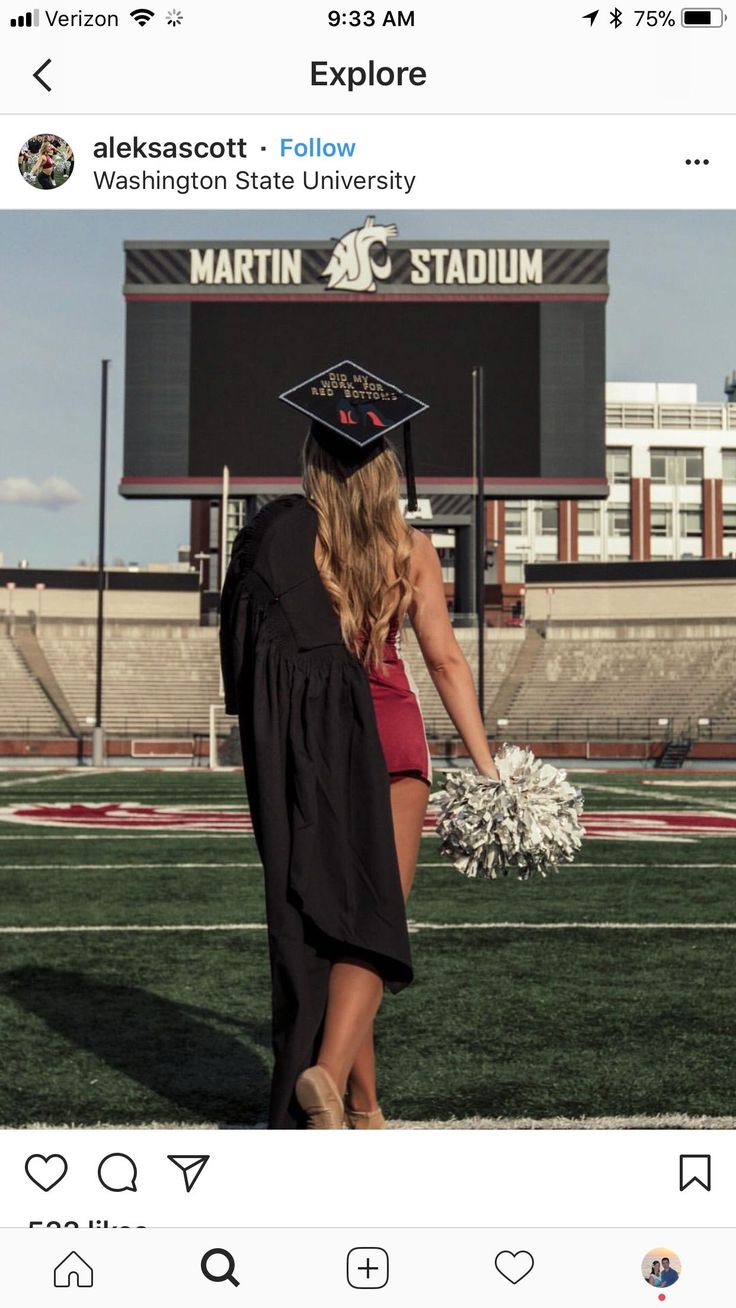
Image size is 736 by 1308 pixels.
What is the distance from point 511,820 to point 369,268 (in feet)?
135

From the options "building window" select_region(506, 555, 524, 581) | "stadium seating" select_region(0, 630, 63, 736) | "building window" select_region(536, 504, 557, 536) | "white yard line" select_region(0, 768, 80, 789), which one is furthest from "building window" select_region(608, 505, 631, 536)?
"white yard line" select_region(0, 768, 80, 789)

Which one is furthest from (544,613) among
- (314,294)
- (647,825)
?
(647,825)

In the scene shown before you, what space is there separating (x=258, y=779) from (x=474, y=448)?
1541 inches

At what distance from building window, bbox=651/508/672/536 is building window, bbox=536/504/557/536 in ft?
18.1

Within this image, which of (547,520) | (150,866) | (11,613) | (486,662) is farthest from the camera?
(547,520)

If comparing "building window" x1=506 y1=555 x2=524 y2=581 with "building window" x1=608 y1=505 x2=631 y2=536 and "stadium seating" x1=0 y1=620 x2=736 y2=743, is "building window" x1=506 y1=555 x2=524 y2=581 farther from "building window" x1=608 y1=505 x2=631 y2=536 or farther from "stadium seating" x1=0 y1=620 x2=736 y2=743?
"stadium seating" x1=0 y1=620 x2=736 y2=743

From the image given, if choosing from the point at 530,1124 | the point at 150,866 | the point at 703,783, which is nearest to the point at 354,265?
the point at 703,783
